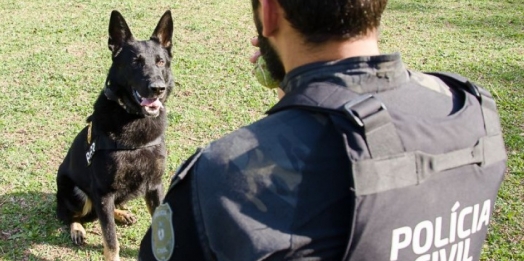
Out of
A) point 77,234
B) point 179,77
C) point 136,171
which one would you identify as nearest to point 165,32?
point 136,171

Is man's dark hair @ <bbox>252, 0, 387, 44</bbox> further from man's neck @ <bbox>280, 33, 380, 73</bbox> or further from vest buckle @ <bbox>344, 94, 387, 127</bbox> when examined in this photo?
vest buckle @ <bbox>344, 94, 387, 127</bbox>

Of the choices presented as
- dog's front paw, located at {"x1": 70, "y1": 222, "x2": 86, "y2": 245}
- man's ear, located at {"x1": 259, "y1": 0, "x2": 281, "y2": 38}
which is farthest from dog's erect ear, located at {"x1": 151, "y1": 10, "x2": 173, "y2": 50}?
man's ear, located at {"x1": 259, "y1": 0, "x2": 281, "y2": 38}

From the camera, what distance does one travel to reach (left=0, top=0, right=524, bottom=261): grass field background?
392 centimetres

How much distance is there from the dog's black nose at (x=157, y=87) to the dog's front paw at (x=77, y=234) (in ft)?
3.93

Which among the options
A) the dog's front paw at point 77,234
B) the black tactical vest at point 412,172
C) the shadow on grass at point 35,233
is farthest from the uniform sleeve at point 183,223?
the dog's front paw at point 77,234

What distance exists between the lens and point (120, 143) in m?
3.44

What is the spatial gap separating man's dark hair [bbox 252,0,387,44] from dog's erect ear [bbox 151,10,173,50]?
108 inches

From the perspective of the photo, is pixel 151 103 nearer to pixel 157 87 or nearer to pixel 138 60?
pixel 157 87

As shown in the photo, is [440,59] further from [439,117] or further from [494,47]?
[439,117]

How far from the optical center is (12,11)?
886 cm

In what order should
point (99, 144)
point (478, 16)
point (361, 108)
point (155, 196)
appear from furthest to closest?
point (478, 16) < point (155, 196) < point (99, 144) < point (361, 108)

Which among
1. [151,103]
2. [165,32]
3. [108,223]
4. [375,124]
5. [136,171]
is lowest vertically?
[108,223]

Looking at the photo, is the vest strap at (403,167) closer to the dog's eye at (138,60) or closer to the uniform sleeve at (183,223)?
the uniform sleeve at (183,223)

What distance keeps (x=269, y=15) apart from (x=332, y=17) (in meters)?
0.17
